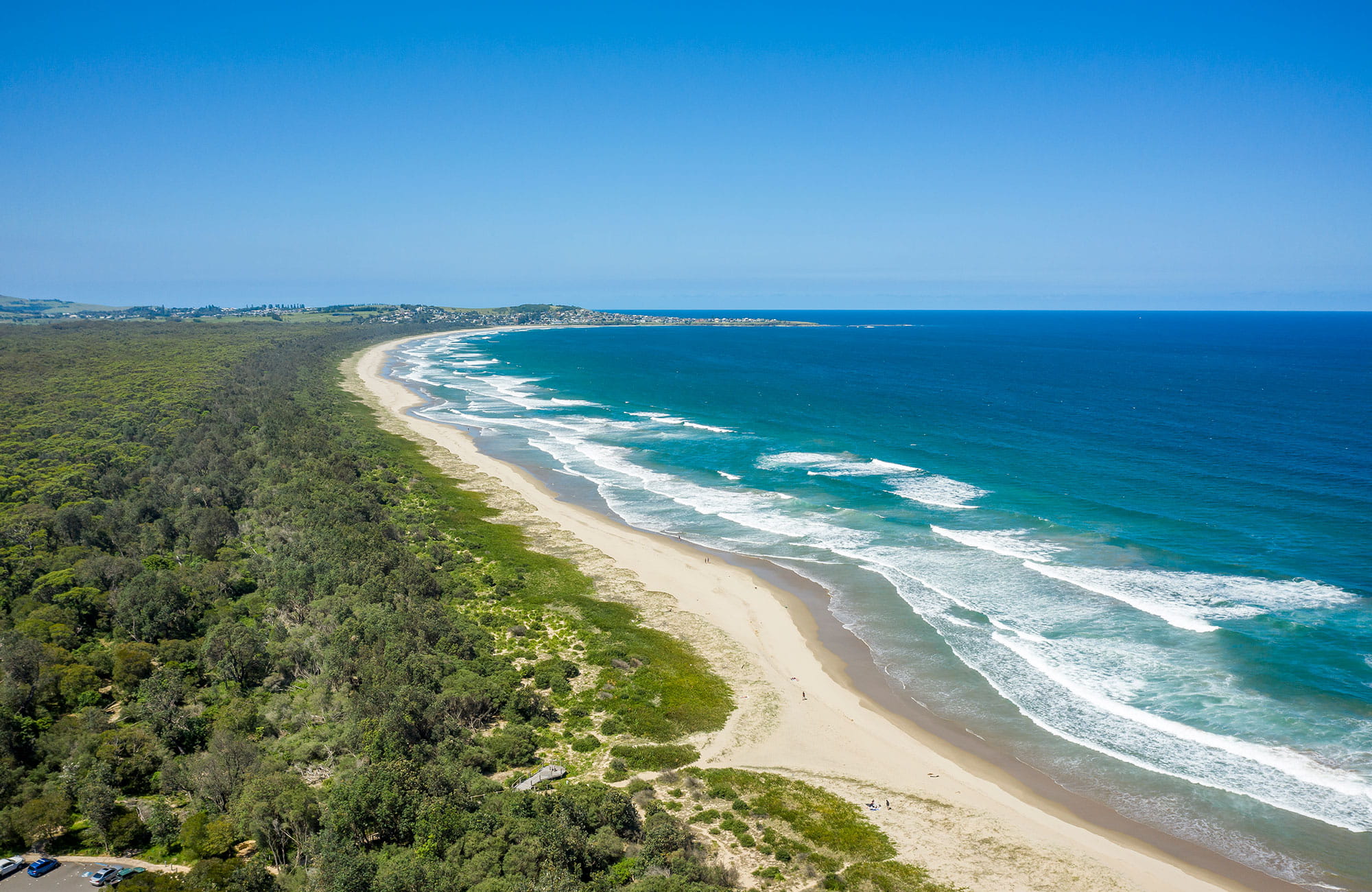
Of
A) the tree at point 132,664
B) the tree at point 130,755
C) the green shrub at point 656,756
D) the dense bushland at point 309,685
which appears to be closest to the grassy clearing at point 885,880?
the dense bushland at point 309,685

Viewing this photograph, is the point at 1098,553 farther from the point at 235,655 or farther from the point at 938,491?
the point at 235,655

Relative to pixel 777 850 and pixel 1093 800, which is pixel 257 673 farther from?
pixel 1093 800

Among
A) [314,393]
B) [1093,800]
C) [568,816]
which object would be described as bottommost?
[1093,800]

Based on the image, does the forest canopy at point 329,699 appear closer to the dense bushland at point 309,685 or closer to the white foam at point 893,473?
the dense bushland at point 309,685

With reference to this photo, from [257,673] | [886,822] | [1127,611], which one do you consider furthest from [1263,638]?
[257,673]

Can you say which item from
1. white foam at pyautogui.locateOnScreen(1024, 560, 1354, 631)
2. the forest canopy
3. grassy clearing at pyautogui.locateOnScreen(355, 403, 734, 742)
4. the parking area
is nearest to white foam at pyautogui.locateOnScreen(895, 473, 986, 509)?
white foam at pyautogui.locateOnScreen(1024, 560, 1354, 631)

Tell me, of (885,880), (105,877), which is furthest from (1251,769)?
(105,877)
